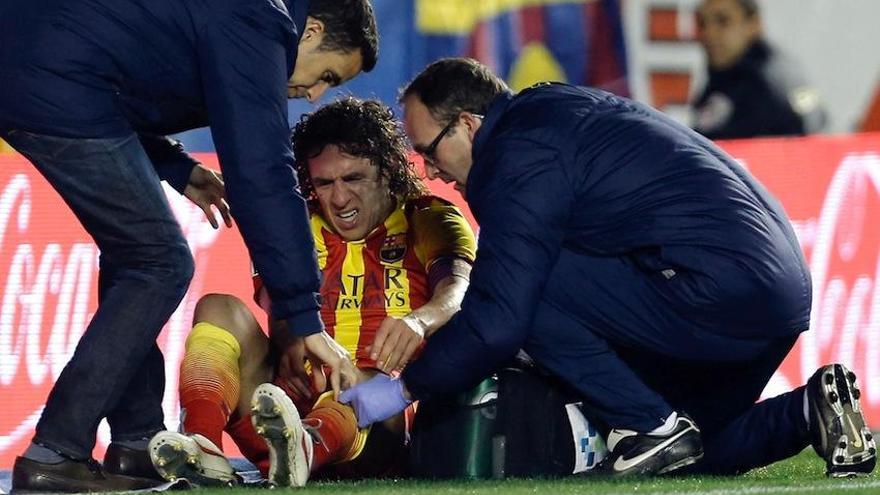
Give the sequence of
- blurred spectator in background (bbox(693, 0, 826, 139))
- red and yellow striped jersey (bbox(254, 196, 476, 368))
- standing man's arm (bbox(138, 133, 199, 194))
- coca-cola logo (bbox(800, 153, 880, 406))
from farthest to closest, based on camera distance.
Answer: blurred spectator in background (bbox(693, 0, 826, 139)) → coca-cola logo (bbox(800, 153, 880, 406)) → red and yellow striped jersey (bbox(254, 196, 476, 368)) → standing man's arm (bbox(138, 133, 199, 194))

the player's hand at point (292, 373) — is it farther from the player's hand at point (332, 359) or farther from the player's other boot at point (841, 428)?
the player's other boot at point (841, 428)

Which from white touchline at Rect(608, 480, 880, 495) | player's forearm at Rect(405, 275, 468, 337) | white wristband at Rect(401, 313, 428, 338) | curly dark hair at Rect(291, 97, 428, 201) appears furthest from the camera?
curly dark hair at Rect(291, 97, 428, 201)

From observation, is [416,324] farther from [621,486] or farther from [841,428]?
[841,428]

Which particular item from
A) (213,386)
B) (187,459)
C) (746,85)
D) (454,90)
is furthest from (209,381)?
(746,85)

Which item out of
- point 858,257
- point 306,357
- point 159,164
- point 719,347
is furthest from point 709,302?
point 858,257

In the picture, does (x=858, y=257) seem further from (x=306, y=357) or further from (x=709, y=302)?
(x=306, y=357)

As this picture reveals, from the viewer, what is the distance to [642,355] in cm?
506

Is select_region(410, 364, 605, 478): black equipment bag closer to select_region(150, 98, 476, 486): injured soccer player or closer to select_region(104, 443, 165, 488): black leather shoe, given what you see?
select_region(150, 98, 476, 486): injured soccer player

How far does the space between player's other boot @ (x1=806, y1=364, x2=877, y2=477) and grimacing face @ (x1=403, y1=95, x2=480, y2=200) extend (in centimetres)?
113

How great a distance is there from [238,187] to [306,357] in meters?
0.59

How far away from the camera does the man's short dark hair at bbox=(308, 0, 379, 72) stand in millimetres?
4793

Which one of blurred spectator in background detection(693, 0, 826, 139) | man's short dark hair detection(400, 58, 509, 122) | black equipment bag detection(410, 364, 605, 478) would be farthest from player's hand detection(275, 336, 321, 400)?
blurred spectator in background detection(693, 0, 826, 139)

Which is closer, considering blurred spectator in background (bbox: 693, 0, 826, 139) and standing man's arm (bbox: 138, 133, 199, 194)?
standing man's arm (bbox: 138, 133, 199, 194)

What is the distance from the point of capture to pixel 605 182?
4.84 m
